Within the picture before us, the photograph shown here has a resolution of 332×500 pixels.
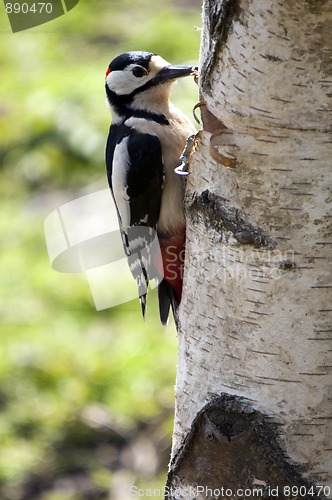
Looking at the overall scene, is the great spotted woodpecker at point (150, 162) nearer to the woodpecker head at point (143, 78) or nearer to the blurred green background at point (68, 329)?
the woodpecker head at point (143, 78)

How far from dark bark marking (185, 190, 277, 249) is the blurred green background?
1637mm

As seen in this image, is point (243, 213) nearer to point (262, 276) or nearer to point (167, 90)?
point (262, 276)

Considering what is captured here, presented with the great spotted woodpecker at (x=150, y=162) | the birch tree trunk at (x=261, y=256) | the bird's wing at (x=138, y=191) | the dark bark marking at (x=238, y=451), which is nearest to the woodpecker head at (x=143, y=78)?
the great spotted woodpecker at (x=150, y=162)

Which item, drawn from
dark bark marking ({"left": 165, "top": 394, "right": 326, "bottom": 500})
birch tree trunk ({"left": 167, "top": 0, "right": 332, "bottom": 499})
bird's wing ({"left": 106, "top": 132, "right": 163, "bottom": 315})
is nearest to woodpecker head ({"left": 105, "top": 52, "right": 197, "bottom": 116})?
bird's wing ({"left": 106, "top": 132, "right": 163, "bottom": 315})

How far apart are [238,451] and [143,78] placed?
4.40 ft

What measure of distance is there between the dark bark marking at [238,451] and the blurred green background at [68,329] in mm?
1404

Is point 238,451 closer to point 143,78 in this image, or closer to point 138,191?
point 138,191

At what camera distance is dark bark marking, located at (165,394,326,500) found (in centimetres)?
154

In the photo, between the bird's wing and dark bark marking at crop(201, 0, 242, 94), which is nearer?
dark bark marking at crop(201, 0, 242, 94)


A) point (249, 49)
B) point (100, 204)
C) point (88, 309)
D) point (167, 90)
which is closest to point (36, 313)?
point (88, 309)

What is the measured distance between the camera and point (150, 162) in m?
2.47

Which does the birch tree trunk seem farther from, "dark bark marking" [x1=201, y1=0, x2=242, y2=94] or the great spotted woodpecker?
the great spotted woodpecker

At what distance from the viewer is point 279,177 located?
1.44 meters

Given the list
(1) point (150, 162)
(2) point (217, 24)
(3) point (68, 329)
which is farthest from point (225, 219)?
(3) point (68, 329)
